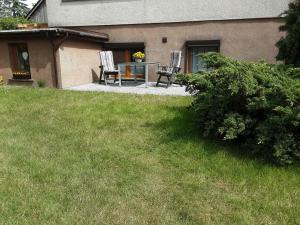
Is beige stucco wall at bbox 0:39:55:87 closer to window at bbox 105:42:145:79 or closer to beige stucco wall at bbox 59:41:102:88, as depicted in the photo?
beige stucco wall at bbox 59:41:102:88

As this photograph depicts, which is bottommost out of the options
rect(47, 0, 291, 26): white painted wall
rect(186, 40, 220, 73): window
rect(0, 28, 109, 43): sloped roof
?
rect(186, 40, 220, 73): window

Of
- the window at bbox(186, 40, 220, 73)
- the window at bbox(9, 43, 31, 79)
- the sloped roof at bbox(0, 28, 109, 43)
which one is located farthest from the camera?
the window at bbox(186, 40, 220, 73)

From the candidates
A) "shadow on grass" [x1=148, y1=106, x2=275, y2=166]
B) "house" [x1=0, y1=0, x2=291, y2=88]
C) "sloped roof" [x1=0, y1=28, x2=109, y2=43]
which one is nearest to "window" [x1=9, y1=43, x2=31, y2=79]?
"house" [x1=0, y1=0, x2=291, y2=88]

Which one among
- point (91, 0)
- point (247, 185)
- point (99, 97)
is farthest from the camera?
point (91, 0)

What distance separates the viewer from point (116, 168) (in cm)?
423

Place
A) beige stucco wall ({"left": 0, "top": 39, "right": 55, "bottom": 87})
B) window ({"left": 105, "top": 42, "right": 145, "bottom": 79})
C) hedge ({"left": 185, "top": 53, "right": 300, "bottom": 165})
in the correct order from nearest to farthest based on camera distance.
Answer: hedge ({"left": 185, "top": 53, "right": 300, "bottom": 165}) → beige stucco wall ({"left": 0, "top": 39, "right": 55, "bottom": 87}) → window ({"left": 105, "top": 42, "right": 145, "bottom": 79})

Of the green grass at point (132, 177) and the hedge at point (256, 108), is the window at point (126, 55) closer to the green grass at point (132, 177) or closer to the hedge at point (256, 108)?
the green grass at point (132, 177)

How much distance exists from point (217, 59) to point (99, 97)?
14.6ft

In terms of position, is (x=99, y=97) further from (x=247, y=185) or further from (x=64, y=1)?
(x=64, y=1)

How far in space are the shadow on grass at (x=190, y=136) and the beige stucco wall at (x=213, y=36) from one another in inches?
255

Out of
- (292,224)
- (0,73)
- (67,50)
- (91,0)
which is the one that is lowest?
(292,224)

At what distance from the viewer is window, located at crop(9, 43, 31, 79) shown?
38.8 feet

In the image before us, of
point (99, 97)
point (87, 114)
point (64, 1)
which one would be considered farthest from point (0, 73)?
point (87, 114)

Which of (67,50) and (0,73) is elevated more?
(67,50)
